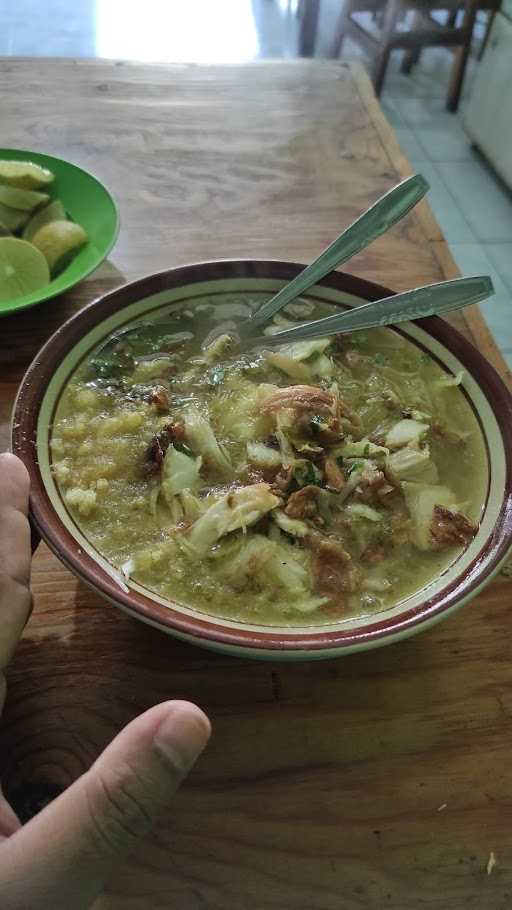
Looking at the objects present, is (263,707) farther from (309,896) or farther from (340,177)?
(340,177)

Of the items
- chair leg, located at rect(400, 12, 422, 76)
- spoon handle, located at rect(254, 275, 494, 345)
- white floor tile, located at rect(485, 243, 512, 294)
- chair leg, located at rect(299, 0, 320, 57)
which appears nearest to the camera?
spoon handle, located at rect(254, 275, 494, 345)

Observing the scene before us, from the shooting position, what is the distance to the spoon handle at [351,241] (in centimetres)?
112

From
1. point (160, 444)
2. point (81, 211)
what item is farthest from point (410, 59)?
point (160, 444)

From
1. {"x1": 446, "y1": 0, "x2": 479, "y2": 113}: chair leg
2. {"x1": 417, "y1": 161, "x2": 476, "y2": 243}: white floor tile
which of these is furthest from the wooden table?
{"x1": 446, "y1": 0, "x2": 479, "y2": 113}: chair leg

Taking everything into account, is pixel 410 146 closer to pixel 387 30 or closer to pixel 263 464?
pixel 387 30

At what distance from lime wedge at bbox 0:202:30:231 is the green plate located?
0.09m

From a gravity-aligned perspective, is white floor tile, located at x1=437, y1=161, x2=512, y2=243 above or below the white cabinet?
below

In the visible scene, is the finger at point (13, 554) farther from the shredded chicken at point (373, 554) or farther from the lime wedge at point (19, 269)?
the lime wedge at point (19, 269)

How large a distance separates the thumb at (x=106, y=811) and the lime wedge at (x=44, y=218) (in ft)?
3.32

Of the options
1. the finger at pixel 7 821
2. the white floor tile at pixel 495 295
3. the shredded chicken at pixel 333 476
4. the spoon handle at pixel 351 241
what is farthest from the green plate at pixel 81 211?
the white floor tile at pixel 495 295

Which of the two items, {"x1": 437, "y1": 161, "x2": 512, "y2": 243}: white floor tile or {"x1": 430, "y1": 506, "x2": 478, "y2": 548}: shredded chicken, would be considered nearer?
{"x1": 430, "y1": 506, "x2": 478, "y2": 548}: shredded chicken

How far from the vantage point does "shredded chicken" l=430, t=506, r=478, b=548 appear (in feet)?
2.85

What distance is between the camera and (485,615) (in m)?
0.93

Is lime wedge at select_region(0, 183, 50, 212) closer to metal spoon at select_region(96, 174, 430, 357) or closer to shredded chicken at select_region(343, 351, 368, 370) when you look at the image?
metal spoon at select_region(96, 174, 430, 357)
